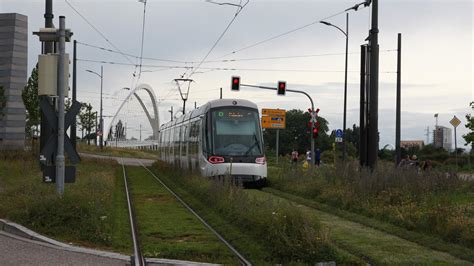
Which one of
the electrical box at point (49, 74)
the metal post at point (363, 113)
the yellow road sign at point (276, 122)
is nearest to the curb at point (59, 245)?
the electrical box at point (49, 74)

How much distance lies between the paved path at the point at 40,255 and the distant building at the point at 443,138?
233ft

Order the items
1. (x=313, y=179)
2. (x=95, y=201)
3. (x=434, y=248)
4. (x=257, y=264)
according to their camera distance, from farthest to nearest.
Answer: (x=313, y=179) < (x=95, y=201) < (x=434, y=248) < (x=257, y=264)

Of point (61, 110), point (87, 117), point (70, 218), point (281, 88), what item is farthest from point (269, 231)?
point (87, 117)

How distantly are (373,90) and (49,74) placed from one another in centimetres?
982

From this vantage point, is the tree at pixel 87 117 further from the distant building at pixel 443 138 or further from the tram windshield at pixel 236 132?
the tram windshield at pixel 236 132

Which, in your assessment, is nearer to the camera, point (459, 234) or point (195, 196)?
point (459, 234)

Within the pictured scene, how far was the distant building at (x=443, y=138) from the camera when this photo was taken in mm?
81975

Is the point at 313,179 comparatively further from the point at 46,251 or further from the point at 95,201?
the point at 46,251

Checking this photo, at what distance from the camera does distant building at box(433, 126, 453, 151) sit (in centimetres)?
8197

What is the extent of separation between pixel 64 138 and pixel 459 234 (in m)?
7.81

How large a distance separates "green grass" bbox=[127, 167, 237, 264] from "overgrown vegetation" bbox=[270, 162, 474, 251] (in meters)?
4.16

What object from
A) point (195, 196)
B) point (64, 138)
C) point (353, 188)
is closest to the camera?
point (64, 138)

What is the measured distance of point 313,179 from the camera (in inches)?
828

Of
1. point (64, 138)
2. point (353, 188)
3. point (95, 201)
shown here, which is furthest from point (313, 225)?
point (353, 188)
